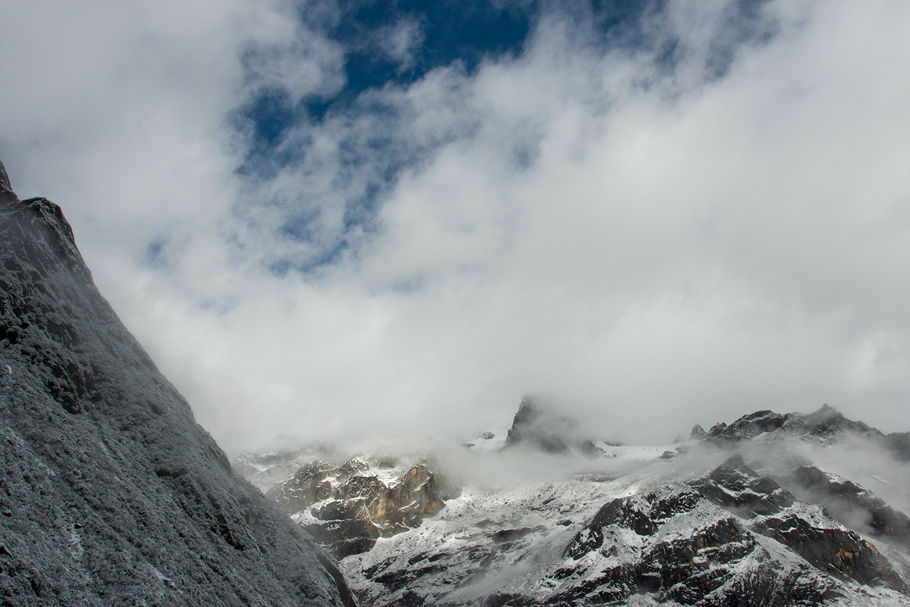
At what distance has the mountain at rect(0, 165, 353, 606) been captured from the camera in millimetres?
41188

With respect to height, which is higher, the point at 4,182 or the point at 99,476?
the point at 4,182

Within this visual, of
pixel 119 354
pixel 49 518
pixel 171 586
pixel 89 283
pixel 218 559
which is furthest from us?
pixel 89 283

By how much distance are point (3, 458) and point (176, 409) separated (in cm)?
2831

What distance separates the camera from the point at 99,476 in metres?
49.3

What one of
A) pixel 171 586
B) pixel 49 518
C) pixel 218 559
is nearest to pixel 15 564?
pixel 49 518

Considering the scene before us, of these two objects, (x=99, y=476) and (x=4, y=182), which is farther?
(x=4, y=182)

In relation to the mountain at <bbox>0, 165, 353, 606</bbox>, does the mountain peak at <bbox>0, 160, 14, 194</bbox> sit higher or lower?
higher

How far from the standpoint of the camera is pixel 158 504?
5356 centimetres

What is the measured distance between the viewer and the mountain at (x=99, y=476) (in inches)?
1622

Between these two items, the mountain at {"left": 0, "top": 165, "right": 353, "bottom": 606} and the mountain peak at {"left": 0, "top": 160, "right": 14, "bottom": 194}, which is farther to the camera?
the mountain peak at {"left": 0, "top": 160, "right": 14, "bottom": 194}

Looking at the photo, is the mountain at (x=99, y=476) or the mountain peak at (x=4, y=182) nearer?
the mountain at (x=99, y=476)

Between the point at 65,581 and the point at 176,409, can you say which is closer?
the point at 65,581

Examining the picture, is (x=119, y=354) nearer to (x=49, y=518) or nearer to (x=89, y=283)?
(x=89, y=283)

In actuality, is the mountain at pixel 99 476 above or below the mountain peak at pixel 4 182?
below
